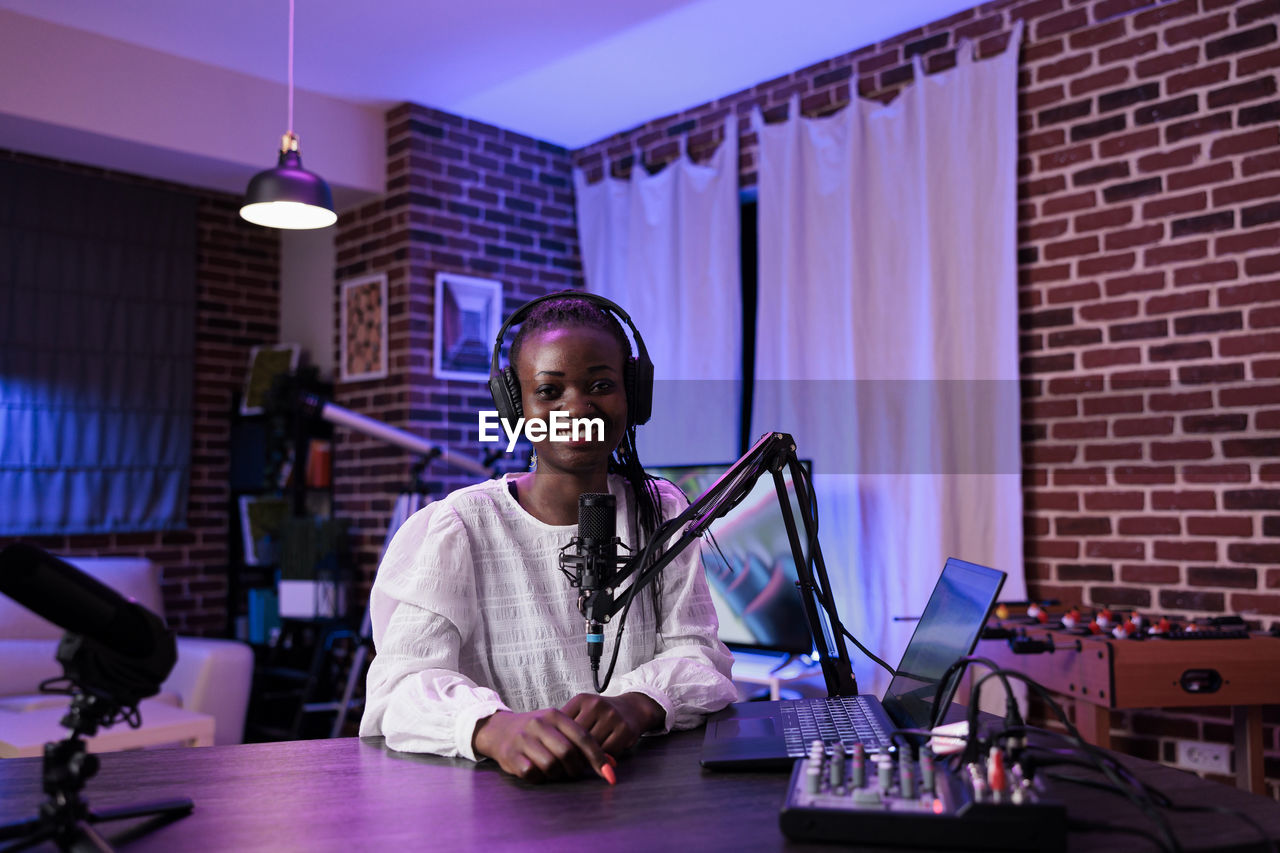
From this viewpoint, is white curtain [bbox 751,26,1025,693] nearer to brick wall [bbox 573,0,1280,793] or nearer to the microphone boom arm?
brick wall [bbox 573,0,1280,793]

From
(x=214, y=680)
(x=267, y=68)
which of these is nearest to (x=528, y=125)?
(x=267, y=68)

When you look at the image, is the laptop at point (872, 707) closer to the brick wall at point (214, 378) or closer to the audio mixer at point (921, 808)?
the audio mixer at point (921, 808)

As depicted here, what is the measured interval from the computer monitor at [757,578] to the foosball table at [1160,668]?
0.98 meters

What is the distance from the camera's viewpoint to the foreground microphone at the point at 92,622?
82cm

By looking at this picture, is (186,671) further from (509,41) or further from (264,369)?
(509,41)

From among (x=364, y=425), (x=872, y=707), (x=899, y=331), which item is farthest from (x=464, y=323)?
(x=872, y=707)

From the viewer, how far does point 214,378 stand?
4887mm

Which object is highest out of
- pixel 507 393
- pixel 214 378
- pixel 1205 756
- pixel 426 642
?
pixel 214 378

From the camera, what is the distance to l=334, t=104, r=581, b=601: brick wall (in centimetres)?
425

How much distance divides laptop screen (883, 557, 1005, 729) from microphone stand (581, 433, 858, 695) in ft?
0.24

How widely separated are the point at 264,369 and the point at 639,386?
12.2 ft

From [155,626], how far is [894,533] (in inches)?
117

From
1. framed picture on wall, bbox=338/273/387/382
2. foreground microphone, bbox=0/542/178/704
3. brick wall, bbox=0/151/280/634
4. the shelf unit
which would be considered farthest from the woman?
brick wall, bbox=0/151/280/634

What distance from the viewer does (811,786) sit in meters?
0.90
